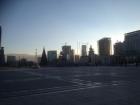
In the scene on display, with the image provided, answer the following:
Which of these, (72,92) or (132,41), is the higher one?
(132,41)

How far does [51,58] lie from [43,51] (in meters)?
29.8

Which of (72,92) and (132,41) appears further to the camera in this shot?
(132,41)

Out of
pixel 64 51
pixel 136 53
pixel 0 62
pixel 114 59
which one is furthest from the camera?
pixel 64 51

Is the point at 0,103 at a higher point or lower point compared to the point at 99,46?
lower

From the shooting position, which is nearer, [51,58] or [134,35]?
[134,35]

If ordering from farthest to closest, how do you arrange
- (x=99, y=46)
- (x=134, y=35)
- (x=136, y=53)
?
(x=99, y=46)
(x=134, y=35)
(x=136, y=53)

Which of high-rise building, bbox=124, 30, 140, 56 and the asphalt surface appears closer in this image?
the asphalt surface

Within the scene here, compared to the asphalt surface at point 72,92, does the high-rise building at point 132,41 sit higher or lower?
higher

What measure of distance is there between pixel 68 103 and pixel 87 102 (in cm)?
84

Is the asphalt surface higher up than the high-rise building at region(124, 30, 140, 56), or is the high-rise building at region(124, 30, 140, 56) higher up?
the high-rise building at region(124, 30, 140, 56)

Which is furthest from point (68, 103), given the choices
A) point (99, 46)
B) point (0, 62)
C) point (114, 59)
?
point (99, 46)

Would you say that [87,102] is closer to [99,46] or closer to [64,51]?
[64,51]

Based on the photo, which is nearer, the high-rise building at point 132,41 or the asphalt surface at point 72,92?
the asphalt surface at point 72,92

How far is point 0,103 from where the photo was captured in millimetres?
9477
